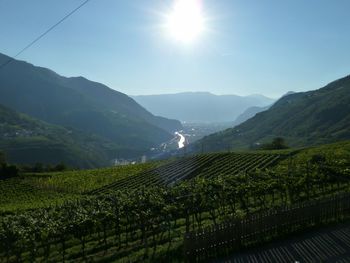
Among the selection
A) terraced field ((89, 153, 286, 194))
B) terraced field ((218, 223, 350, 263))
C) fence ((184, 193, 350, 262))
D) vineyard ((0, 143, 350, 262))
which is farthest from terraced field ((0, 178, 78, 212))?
terraced field ((218, 223, 350, 263))

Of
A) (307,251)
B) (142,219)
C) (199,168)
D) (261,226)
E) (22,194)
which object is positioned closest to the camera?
(307,251)

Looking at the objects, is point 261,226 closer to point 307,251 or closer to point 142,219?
point 307,251

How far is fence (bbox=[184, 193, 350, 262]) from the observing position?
18156 millimetres

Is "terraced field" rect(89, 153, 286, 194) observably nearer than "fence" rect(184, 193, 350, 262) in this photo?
No

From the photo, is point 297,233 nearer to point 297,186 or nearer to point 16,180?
point 297,186

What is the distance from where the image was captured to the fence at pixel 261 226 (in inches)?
715

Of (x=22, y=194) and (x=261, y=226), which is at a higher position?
(x=261, y=226)

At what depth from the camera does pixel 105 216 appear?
24938mm

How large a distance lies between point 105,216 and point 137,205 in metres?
2.36

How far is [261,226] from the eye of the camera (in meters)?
20.3

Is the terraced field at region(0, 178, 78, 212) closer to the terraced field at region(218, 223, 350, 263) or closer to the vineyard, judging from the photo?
the vineyard

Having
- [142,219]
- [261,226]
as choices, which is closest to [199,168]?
[142,219]

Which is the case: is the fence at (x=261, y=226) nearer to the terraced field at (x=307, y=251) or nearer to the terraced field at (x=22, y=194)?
the terraced field at (x=307, y=251)

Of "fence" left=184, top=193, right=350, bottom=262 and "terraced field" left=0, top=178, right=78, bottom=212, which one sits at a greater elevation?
"fence" left=184, top=193, right=350, bottom=262
